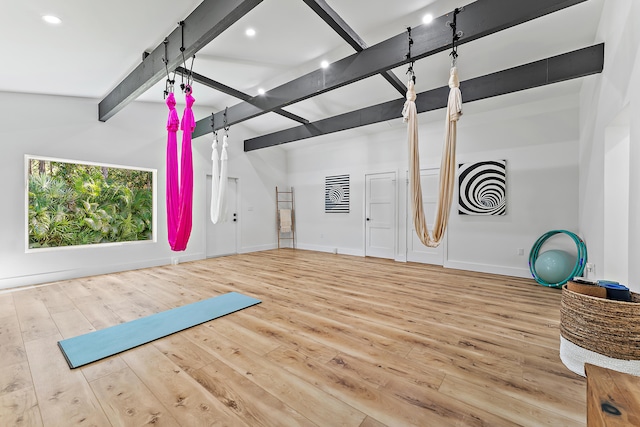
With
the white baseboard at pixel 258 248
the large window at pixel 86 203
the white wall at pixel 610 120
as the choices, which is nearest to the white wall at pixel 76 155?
the large window at pixel 86 203

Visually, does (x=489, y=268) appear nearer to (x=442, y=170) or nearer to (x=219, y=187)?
(x=442, y=170)

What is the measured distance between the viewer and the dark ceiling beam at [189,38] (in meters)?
2.31

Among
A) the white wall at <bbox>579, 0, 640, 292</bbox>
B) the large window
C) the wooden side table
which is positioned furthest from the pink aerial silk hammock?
the white wall at <bbox>579, 0, 640, 292</bbox>

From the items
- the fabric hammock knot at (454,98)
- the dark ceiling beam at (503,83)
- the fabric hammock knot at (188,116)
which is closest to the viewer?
the fabric hammock knot at (454,98)

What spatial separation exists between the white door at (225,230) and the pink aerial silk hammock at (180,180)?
3.64 metres

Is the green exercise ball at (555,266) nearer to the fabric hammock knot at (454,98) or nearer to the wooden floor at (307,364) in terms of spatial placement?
the wooden floor at (307,364)

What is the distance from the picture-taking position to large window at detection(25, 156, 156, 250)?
4.48 metres

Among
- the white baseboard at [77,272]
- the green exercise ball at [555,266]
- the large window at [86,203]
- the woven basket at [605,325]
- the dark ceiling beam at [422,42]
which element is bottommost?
the white baseboard at [77,272]

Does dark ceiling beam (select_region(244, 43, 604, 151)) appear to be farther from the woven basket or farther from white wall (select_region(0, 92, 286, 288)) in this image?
white wall (select_region(0, 92, 286, 288))

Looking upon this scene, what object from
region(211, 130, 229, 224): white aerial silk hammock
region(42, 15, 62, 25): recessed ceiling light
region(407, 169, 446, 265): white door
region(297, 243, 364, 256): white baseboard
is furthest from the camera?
region(297, 243, 364, 256): white baseboard

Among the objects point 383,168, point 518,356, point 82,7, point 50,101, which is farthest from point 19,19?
point 383,168

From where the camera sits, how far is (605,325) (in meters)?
1.34

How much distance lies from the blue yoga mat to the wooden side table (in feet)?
9.14

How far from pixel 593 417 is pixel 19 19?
443 cm
